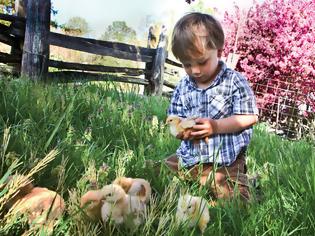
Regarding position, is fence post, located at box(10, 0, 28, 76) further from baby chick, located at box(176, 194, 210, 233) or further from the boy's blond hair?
baby chick, located at box(176, 194, 210, 233)

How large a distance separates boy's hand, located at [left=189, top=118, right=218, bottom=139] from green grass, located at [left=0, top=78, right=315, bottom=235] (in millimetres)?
246

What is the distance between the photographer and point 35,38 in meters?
5.14

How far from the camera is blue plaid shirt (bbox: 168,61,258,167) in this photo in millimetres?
2143

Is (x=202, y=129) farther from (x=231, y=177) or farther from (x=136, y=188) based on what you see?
(x=136, y=188)

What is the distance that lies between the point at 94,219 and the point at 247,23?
33.1ft

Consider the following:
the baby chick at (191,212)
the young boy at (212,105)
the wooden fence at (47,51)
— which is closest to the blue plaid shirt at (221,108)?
the young boy at (212,105)

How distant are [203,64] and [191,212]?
1139 mm

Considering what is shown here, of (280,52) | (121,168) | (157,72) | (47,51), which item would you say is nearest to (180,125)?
(121,168)

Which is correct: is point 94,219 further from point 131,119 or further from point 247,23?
point 247,23

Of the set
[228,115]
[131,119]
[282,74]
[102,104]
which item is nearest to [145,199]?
[228,115]

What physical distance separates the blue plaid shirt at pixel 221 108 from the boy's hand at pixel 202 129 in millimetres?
114

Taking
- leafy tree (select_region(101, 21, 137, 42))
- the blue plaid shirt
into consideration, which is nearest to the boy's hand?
the blue plaid shirt

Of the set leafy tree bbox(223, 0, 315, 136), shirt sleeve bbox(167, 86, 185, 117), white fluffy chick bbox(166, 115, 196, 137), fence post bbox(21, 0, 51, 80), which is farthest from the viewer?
leafy tree bbox(223, 0, 315, 136)

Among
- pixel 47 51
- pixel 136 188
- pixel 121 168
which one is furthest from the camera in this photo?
pixel 47 51
